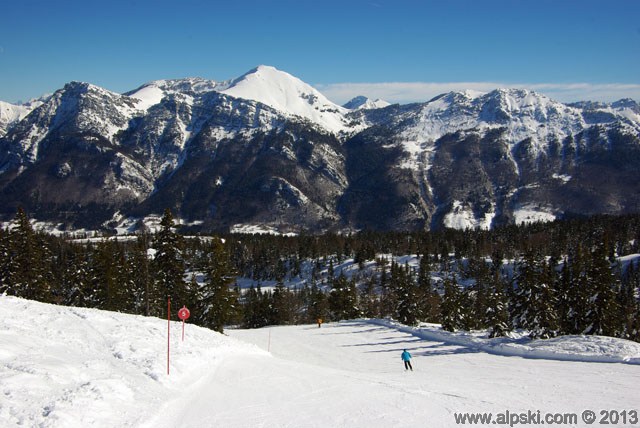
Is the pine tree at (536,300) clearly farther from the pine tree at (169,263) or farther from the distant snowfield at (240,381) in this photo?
the pine tree at (169,263)

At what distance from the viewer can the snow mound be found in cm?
1359

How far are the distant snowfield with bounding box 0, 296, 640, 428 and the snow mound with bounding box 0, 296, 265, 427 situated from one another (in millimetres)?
54

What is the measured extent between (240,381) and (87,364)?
257 inches

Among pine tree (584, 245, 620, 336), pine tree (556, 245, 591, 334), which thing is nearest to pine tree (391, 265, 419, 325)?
pine tree (556, 245, 591, 334)

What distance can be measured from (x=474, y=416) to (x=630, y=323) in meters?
93.3

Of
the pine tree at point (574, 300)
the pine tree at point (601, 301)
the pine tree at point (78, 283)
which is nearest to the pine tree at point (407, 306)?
the pine tree at point (574, 300)

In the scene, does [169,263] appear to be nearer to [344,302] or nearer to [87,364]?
[87,364]

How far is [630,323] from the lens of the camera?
3504 inches

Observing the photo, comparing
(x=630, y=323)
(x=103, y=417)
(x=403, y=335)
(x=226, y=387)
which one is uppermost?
(x=103, y=417)

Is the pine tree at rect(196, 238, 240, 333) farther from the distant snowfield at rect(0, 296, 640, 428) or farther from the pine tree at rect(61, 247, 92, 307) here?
the distant snowfield at rect(0, 296, 640, 428)

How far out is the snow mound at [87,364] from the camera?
13586mm

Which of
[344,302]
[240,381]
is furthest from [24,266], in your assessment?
[344,302]

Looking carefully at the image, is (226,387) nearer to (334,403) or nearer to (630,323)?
(334,403)

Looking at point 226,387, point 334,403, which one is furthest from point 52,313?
point 334,403
